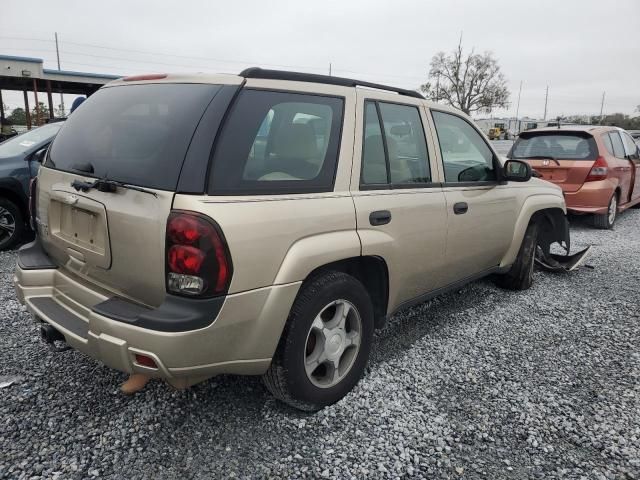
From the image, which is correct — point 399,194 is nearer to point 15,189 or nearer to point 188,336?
point 188,336

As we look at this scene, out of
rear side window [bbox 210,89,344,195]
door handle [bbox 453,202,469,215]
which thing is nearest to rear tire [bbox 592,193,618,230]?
door handle [bbox 453,202,469,215]

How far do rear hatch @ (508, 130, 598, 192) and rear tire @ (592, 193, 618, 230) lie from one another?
82 cm

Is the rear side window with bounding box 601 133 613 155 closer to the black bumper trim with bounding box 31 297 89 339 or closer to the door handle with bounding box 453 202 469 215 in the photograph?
the door handle with bounding box 453 202 469 215

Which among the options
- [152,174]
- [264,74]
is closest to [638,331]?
[264,74]

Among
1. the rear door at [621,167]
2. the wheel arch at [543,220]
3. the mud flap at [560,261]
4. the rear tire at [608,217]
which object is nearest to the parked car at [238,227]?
the wheel arch at [543,220]

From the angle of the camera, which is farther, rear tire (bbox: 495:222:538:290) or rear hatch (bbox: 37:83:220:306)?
rear tire (bbox: 495:222:538:290)

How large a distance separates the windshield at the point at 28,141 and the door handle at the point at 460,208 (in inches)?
209

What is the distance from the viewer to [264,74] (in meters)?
2.27

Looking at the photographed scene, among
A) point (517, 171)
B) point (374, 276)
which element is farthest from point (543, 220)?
point (374, 276)

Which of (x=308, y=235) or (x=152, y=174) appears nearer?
(x=152, y=174)

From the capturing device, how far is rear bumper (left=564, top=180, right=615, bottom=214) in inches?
286

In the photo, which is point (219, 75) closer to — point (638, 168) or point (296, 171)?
point (296, 171)

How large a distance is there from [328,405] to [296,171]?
133 centimetres

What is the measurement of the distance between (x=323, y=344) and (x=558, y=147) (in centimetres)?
682
